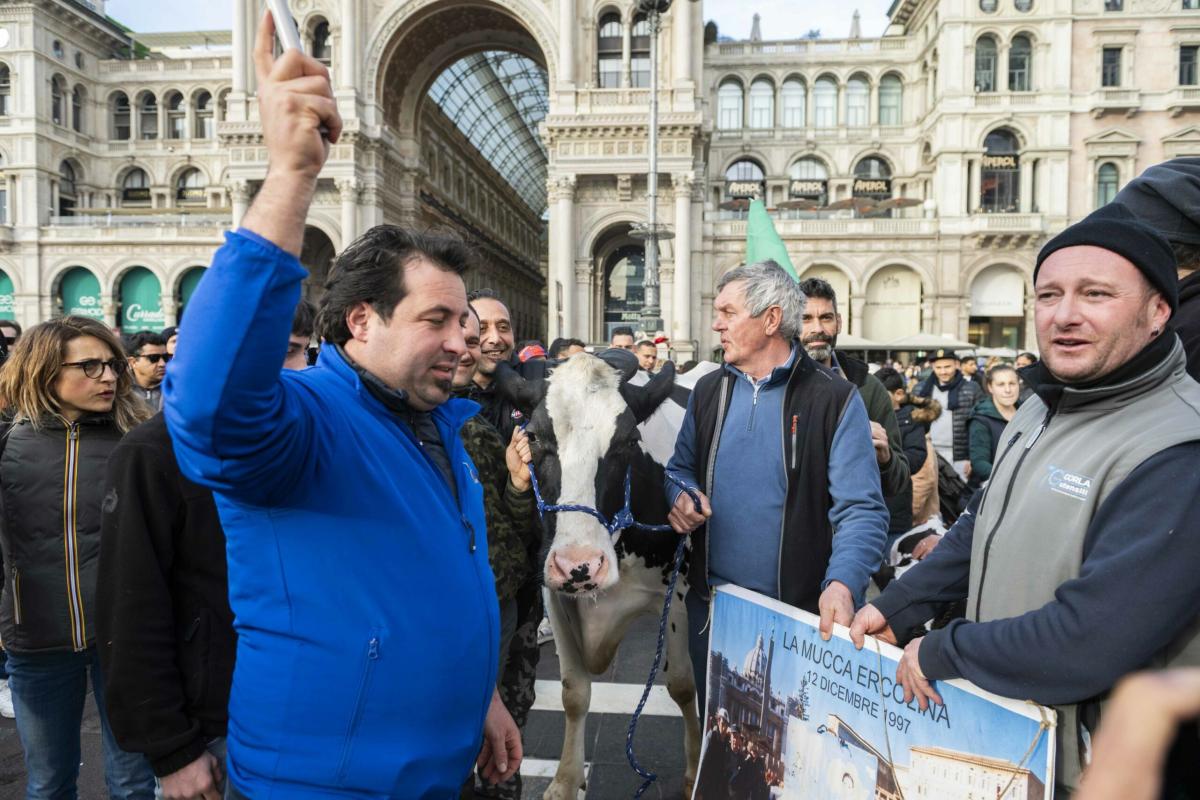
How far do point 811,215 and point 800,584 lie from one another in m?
38.1

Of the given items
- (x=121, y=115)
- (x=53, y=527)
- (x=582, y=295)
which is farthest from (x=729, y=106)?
(x=53, y=527)

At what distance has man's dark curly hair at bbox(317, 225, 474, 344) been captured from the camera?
169 centimetres

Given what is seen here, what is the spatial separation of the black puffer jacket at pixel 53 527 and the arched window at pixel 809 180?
43161 millimetres

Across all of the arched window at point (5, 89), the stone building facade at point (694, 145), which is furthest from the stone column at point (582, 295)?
the arched window at point (5, 89)

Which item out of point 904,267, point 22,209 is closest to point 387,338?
point 904,267

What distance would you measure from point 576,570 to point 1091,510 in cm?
168

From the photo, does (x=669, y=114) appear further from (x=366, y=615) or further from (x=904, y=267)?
(x=366, y=615)

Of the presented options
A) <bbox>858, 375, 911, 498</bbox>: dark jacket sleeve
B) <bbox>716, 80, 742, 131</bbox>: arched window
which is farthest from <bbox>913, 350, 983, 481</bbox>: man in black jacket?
<bbox>716, 80, 742, 131</bbox>: arched window

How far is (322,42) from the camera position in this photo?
118 feet

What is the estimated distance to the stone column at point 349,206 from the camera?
33.6 metres

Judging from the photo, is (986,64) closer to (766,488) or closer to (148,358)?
(148,358)

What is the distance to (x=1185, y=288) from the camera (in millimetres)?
2105

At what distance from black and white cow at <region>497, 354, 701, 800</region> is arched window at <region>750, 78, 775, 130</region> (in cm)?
4472

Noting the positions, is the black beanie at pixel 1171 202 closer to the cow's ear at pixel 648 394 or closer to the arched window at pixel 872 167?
the cow's ear at pixel 648 394
